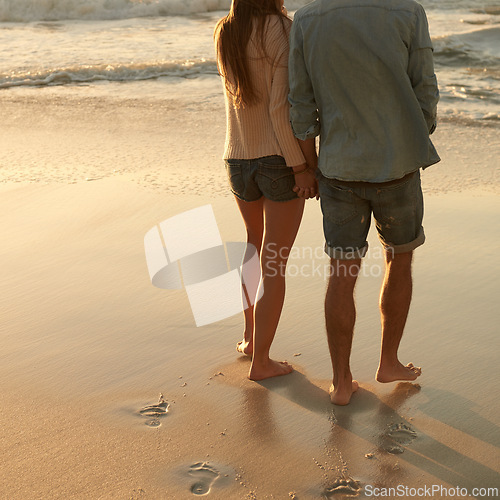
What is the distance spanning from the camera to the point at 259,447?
2.31m

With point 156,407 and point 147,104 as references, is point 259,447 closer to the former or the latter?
point 156,407

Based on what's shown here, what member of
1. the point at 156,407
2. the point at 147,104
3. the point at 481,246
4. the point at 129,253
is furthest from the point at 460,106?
the point at 156,407

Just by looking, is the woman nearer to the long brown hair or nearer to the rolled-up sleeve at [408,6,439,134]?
the long brown hair

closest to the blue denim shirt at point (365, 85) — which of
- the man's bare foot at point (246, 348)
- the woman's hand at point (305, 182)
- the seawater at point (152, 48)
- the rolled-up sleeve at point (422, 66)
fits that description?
the rolled-up sleeve at point (422, 66)

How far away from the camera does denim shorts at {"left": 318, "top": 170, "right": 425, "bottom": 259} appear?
2373mm

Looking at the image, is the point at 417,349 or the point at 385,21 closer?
the point at 385,21

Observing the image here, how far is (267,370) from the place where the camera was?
2.75m

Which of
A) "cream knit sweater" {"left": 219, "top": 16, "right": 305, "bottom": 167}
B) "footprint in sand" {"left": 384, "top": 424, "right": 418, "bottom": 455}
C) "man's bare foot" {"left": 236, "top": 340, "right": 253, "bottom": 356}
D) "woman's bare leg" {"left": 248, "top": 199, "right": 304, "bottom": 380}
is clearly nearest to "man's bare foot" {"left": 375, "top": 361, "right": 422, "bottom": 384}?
"footprint in sand" {"left": 384, "top": 424, "right": 418, "bottom": 455}

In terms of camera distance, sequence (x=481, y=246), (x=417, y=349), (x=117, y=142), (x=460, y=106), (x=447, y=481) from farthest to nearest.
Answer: (x=460, y=106) → (x=117, y=142) → (x=481, y=246) → (x=417, y=349) → (x=447, y=481)

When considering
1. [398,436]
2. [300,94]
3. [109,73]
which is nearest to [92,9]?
[109,73]

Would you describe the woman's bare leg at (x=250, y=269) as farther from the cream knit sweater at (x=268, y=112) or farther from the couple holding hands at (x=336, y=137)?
the cream knit sweater at (x=268, y=112)

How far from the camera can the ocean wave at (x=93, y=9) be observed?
1611 cm

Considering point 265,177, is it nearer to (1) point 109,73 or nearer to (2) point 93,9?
(1) point 109,73

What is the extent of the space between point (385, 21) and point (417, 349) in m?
1.38
